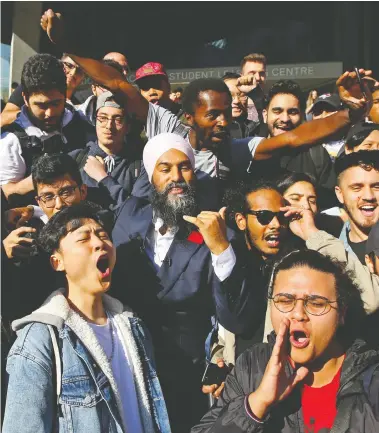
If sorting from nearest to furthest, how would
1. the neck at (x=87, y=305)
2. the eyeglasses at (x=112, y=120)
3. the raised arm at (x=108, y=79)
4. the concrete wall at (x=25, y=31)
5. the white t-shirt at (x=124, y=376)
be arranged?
the white t-shirt at (x=124, y=376), the neck at (x=87, y=305), the raised arm at (x=108, y=79), the eyeglasses at (x=112, y=120), the concrete wall at (x=25, y=31)

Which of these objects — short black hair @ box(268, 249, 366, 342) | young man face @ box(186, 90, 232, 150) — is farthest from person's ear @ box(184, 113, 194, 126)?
short black hair @ box(268, 249, 366, 342)

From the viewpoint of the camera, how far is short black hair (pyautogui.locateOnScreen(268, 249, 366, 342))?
11.5 feet

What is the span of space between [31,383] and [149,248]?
1275 mm

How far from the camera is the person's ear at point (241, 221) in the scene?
4.62 metres

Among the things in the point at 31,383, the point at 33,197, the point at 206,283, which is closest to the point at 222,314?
the point at 206,283

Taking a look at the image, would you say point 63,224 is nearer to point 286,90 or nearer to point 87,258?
point 87,258

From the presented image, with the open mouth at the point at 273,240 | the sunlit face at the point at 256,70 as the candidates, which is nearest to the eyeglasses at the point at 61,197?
the open mouth at the point at 273,240

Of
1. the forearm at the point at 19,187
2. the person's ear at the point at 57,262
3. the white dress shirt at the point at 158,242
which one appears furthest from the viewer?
the forearm at the point at 19,187

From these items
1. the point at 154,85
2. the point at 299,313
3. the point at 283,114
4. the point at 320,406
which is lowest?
the point at 320,406

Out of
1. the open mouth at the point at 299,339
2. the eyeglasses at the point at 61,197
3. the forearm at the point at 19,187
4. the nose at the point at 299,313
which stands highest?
the forearm at the point at 19,187

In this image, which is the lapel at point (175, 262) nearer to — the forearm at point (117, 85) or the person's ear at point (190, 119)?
the person's ear at point (190, 119)

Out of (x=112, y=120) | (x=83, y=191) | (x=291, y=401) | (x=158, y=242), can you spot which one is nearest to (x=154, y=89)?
(x=112, y=120)

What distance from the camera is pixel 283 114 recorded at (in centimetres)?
556

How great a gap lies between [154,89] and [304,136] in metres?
1.40
